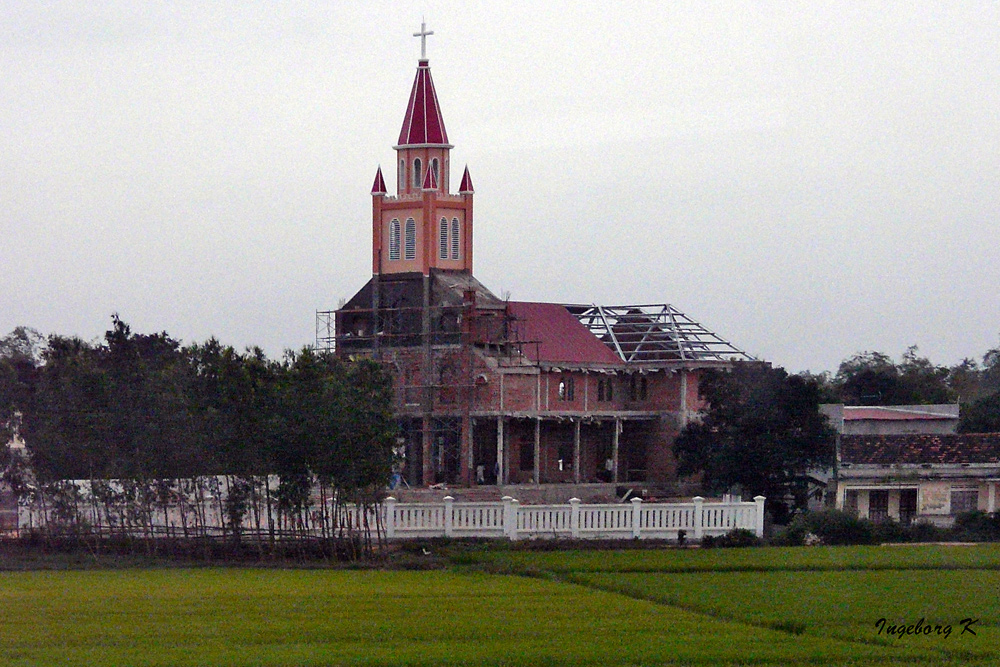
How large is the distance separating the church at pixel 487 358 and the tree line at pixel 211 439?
80.0 ft

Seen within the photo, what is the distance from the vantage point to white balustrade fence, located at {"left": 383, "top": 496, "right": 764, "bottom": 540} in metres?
36.0

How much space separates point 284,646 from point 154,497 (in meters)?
18.8

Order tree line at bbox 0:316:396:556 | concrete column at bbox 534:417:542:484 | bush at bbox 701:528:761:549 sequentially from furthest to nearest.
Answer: concrete column at bbox 534:417:542:484 < bush at bbox 701:528:761:549 < tree line at bbox 0:316:396:556

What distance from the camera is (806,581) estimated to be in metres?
25.9

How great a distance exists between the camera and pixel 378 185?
67.1m

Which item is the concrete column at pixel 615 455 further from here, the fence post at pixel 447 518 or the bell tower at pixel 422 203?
the fence post at pixel 447 518

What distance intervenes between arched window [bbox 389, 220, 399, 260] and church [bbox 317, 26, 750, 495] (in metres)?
0.06

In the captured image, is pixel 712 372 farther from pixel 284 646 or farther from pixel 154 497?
pixel 284 646

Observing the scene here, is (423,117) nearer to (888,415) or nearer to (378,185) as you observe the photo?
(378,185)

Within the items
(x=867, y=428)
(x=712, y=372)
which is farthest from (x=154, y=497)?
(x=867, y=428)

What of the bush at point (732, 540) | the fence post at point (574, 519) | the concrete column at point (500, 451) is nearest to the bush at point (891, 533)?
the bush at point (732, 540)

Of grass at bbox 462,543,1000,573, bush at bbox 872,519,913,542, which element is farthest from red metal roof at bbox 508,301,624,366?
grass at bbox 462,543,1000,573

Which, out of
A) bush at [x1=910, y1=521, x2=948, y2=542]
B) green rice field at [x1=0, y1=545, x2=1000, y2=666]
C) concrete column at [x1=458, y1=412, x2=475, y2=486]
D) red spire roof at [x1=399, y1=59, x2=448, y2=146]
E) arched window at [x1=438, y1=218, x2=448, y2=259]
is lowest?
bush at [x1=910, y1=521, x2=948, y2=542]

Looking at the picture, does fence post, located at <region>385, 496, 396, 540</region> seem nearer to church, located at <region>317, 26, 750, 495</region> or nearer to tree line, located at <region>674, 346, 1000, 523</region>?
tree line, located at <region>674, 346, 1000, 523</region>
